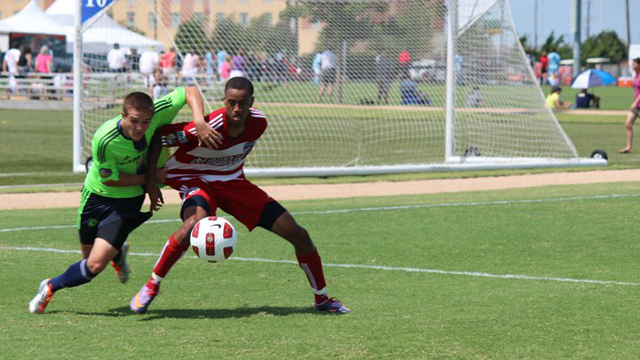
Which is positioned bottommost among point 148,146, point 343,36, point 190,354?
point 190,354

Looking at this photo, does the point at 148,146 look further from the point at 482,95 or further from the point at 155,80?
the point at 482,95

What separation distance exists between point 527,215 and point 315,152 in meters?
8.78

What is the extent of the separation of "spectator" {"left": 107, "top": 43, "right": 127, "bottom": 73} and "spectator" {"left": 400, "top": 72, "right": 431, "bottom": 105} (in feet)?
17.5

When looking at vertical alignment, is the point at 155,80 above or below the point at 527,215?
above

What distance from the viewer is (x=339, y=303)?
6.64m

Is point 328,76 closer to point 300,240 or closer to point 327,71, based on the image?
point 327,71

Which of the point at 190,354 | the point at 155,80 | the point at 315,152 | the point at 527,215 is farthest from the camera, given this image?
the point at 315,152

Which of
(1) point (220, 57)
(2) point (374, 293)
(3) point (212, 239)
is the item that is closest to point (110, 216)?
(3) point (212, 239)

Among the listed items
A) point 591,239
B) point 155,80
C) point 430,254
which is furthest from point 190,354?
point 155,80

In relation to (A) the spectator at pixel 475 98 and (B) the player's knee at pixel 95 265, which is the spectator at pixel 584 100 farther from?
(B) the player's knee at pixel 95 265

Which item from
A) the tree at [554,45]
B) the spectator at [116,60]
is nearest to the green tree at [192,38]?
the spectator at [116,60]

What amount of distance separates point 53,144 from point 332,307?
15.9 metres

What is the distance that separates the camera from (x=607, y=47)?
77.1 m

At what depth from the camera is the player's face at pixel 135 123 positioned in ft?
21.1
